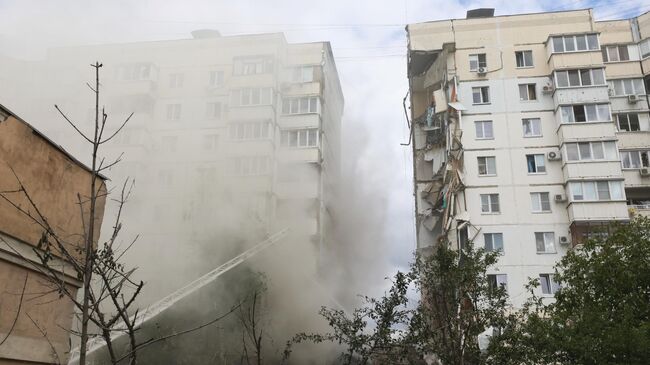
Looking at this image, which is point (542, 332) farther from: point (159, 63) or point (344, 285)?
point (159, 63)

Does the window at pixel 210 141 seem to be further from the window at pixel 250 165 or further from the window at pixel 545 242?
the window at pixel 545 242

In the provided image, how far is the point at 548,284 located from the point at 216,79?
24.0 m

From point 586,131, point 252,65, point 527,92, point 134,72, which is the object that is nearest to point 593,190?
point 586,131

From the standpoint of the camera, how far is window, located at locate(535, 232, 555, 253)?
28.8 m

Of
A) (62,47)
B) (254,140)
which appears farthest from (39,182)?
(254,140)

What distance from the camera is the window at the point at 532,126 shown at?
31.3m

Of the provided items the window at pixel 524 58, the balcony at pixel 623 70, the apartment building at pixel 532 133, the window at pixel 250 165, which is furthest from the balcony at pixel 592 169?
the window at pixel 250 165

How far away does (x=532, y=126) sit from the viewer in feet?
103

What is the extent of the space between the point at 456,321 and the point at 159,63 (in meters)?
29.0

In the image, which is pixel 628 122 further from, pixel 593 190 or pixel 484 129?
pixel 484 129

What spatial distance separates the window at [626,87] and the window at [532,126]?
5.38 meters

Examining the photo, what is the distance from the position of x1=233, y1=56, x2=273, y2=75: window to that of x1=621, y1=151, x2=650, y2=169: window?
859 inches

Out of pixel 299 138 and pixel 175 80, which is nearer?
pixel 299 138

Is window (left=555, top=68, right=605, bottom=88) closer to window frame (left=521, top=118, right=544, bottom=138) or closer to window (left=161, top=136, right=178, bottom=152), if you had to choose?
window frame (left=521, top=118, right=544, bottom=138)
